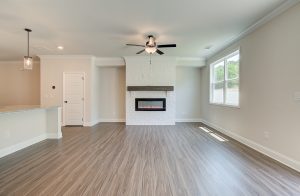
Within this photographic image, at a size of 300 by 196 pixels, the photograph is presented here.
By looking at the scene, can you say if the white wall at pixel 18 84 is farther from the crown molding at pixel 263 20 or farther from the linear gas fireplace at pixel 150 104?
the crown molding at pixel 263 20

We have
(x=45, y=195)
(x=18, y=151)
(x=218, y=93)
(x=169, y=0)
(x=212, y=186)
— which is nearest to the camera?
(x=45, y=195)

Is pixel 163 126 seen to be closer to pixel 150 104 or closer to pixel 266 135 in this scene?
pixel 150 104

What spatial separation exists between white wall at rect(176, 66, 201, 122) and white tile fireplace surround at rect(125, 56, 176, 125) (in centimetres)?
86

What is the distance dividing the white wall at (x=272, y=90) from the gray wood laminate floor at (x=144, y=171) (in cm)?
35

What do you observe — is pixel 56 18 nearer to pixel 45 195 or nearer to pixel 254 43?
pixel 45 195

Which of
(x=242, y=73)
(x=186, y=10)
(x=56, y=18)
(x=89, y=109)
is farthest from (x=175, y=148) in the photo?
(x=89, y=109)

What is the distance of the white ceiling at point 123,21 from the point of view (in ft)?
10.3

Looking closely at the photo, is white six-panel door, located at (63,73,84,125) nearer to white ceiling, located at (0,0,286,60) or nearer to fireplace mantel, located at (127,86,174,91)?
white ceiling, located at (0,0,286,60)

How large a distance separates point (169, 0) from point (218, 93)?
434 cm

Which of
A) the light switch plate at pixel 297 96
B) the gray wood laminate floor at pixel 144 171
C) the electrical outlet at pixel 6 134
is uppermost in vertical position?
the light switch plate at pixel 297 96

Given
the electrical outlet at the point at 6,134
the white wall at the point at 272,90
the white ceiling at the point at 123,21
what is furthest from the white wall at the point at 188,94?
the electrical outlet at the point at 6,134

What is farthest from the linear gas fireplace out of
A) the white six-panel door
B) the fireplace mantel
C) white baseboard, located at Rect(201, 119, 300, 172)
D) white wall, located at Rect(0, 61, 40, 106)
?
white wall, located at Rect(0, 61, 40, 106)

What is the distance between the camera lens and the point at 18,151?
3.91m

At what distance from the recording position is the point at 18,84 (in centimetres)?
802
